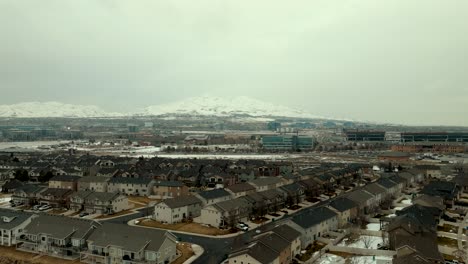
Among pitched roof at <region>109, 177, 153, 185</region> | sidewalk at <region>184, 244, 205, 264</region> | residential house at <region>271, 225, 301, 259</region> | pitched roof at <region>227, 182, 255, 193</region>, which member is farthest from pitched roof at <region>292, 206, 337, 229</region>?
pitched roof at <region>109, 177, 153, 185</region>

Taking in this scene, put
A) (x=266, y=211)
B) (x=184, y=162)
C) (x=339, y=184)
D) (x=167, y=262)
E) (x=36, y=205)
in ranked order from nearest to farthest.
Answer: (x=167, y=262)
(x=266, y=211)
(x=36, y=205)
(x=339, y=184)
(x=184, y=162)

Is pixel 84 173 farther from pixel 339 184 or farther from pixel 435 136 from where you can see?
pixel 435 136

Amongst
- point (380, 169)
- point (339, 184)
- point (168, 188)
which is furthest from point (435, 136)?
point (168, 188)

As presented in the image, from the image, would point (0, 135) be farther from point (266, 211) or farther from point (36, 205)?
point (266, 211)

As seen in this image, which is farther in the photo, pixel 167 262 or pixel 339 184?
pixel 339 184

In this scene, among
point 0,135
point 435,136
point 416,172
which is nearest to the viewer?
point 416,172

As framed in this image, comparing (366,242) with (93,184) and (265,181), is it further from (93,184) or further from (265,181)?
(93,184)
